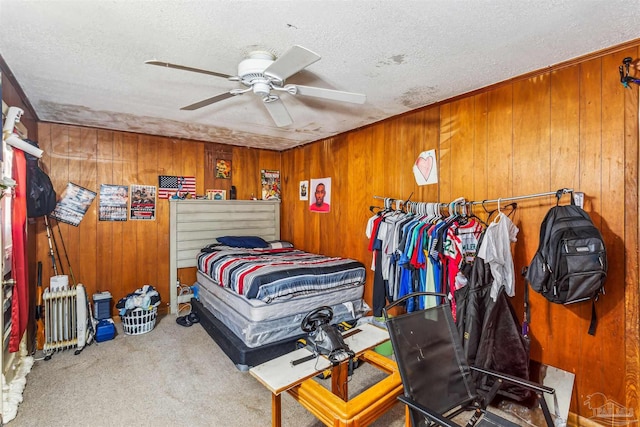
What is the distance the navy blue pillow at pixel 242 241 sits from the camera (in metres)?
4.26

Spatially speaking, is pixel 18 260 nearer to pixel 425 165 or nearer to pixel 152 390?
pixel 152 390

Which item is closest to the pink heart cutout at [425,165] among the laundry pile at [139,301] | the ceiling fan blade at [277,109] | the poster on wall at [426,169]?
the poster on wall at [426,169]

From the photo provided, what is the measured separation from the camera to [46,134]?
3.51 metres

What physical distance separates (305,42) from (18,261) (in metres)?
2.68

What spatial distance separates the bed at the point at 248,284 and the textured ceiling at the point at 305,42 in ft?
5.22

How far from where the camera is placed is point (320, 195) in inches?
170

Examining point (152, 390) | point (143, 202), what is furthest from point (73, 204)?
point (152, 390)

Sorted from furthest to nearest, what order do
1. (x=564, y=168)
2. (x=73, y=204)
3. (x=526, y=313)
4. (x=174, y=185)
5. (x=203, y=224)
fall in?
(x=203, y=224)
(x=174, y=185)
(x=73, y=204)
(x=526, y=313)
(x=564, y=168)

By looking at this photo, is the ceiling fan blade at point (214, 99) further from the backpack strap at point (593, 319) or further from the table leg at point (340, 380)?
the backpack strap at point (593, 319)

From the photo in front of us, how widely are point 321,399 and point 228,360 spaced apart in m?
1.67

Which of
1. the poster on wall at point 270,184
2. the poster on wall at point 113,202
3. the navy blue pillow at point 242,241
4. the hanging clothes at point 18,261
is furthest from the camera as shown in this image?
the poster on wall at point 270,184

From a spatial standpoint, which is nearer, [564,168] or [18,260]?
[564,168]

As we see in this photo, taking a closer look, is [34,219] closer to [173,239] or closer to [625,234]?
[173,239]

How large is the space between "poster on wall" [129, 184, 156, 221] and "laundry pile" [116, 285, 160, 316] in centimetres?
89
